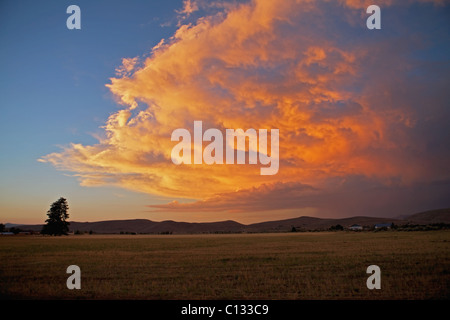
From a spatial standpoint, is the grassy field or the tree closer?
the grassy field

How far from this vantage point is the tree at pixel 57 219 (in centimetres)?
11381

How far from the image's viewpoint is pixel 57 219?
115m

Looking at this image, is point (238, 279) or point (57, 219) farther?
point (57, 219)

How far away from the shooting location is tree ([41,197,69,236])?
373ft

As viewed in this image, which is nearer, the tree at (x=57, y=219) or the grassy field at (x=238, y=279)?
the grassy field at (x=238, y=279)
